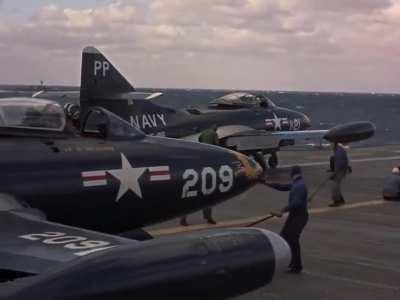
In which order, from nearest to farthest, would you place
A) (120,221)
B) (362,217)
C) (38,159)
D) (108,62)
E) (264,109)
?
(38,159), (120,221), (362,217), (108,62), (264,109)

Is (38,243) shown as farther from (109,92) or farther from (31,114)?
(109,92)

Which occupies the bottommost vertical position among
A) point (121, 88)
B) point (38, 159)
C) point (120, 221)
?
point (120, 221)

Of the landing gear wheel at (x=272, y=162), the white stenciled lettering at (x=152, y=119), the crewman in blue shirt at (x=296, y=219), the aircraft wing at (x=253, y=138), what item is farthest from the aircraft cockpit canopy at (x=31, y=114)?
the landing gear wheel at (x=272, y=162)

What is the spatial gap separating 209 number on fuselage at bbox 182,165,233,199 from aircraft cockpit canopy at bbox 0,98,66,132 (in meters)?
1.87

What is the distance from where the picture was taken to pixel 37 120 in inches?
327

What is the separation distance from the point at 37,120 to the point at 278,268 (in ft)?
13.8

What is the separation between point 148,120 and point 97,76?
2.67 meters

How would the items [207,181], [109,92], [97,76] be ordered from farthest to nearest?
[109,92]
[97,76]
[207,181]

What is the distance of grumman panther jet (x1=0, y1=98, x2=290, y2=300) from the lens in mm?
4293

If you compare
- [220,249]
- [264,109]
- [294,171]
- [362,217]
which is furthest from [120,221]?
[264,109]

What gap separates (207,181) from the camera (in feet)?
31.0

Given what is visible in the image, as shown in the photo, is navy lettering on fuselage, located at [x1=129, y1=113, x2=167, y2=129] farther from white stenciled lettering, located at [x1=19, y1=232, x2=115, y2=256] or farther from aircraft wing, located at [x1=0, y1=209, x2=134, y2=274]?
white stenciled lettering, located at [x1=19, y1=232, x2=115, y2=256]

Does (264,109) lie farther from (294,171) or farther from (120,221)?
(120,221)

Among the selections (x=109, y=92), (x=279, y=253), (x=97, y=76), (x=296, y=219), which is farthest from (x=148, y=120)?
(x=279, y=253)
